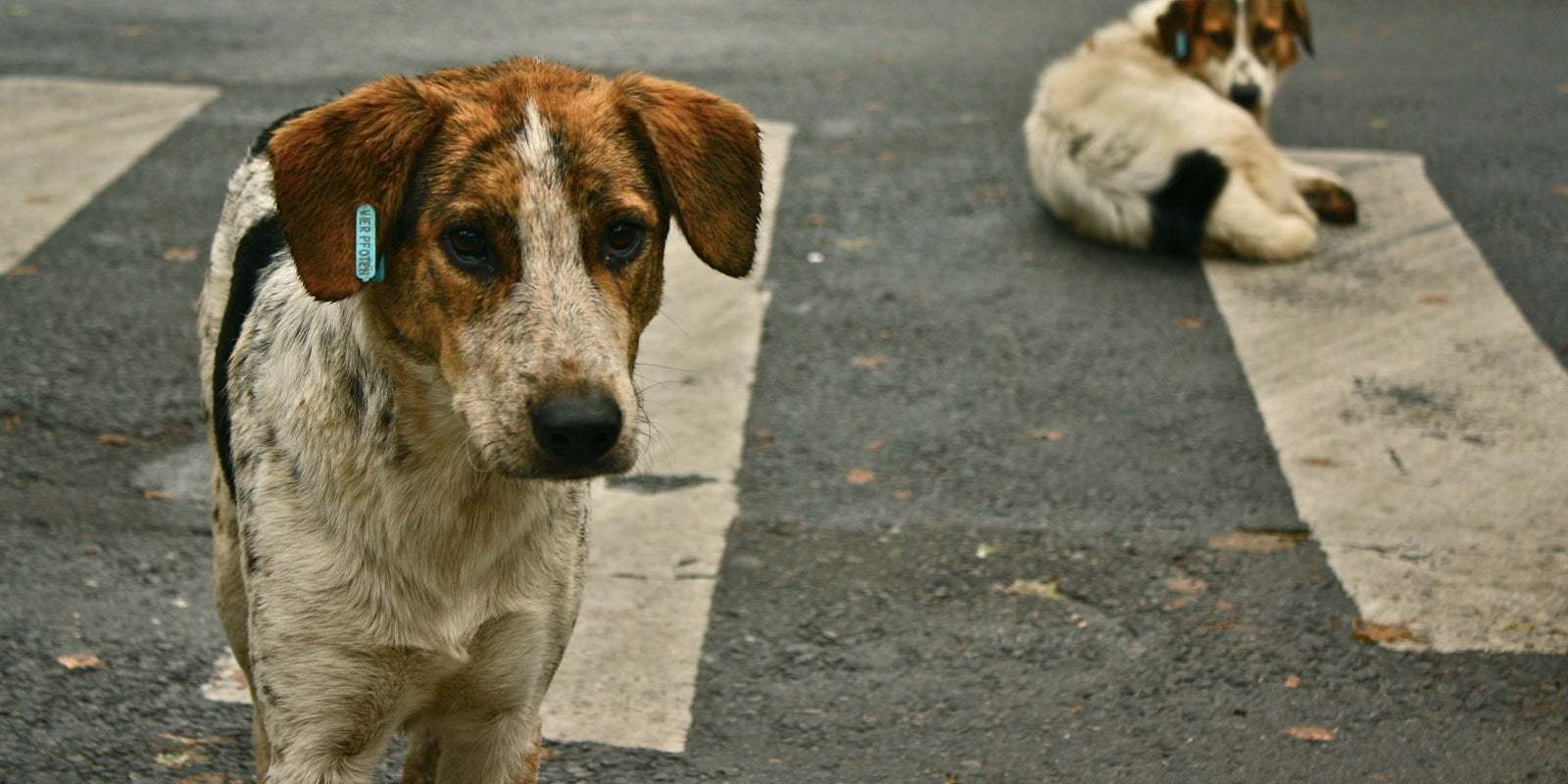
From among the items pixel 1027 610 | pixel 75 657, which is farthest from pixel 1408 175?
pixel 75 657

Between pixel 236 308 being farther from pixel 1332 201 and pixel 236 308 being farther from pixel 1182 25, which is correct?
pixel 1182 25

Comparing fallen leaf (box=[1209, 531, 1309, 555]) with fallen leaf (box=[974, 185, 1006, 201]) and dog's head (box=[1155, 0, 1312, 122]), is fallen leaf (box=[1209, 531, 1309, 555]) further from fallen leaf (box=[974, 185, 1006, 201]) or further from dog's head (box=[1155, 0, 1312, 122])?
dog's head (box=[1155, 0, 1312, 122])

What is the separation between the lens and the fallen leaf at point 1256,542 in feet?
19.2

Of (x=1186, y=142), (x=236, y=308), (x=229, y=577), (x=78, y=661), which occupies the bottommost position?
(x=1186, y=142)

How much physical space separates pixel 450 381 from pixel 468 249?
9.5 inches

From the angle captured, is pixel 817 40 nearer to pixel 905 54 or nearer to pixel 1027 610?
pixel 905 54

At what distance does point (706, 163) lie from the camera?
12.1ft

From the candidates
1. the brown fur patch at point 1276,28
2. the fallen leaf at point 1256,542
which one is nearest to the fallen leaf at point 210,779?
the fallen leaf at point 1256,542

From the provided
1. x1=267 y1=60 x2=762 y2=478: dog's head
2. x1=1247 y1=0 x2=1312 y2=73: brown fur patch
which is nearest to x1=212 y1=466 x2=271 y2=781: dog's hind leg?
x1=267 y1=60 x2=762 y2=478: dog's head

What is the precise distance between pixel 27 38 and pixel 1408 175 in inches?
295

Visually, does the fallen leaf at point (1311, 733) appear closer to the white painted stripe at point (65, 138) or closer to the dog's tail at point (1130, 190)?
the dog's tail at point (1130, 190)

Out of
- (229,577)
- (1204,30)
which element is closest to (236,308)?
(229,577)

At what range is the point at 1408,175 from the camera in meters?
9.25

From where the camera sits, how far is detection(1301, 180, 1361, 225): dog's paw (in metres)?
8.66
